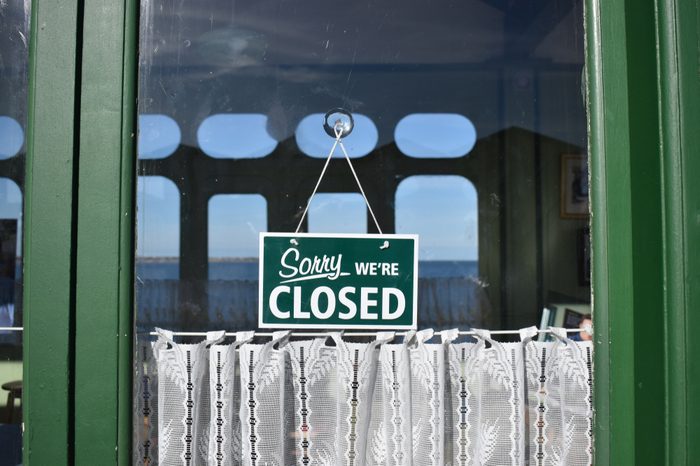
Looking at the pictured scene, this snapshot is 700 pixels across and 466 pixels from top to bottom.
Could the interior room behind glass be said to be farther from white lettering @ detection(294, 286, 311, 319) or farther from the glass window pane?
the glass window pane

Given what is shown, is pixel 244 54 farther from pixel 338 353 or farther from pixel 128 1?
pixel 338 353

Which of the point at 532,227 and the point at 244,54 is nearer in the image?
the point at 244,54

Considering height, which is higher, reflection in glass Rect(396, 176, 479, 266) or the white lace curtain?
reflection in glass Rect(396, 176, 479, 266)

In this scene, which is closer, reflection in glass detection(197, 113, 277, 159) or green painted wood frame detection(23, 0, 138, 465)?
green painted wood frame detection(23, 0, 138, 465)

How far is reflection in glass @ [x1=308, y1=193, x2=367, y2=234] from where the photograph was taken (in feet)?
5.07

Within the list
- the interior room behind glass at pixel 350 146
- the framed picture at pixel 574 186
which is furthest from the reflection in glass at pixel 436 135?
the framed picture at pixel 574 186

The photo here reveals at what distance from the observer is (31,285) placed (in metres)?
1.31

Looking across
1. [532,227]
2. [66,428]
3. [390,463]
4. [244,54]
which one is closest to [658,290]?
[532,227]

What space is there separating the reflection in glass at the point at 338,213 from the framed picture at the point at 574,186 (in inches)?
21.2

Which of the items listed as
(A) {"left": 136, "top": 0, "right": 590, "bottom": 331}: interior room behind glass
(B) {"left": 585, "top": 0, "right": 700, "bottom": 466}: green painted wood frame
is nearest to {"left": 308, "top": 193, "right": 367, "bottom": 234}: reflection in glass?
(A) {"left": 136, "top": 0, "right": 590, "bottom": 331}: interior room behind glass

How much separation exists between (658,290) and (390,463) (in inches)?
28.8

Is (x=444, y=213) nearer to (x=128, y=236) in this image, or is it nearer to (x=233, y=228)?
(x=233, y=228)

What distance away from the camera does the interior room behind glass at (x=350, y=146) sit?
151 centimetres

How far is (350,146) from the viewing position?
63.6 inches
